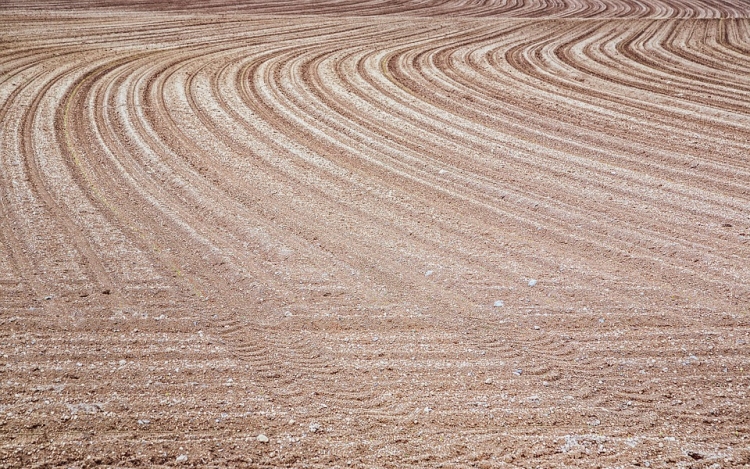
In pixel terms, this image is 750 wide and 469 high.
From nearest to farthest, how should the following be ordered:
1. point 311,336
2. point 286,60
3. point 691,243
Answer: point 311,336 < point 691,243 < point 286,60

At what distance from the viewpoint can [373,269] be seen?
6.40 meters

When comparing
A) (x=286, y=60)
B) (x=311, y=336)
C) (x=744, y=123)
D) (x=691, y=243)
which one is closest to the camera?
(x=311, y=336)

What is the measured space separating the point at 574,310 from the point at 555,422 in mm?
1566

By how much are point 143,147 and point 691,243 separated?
26.9 ft

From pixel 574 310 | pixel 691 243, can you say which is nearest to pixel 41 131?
pixel 574 310

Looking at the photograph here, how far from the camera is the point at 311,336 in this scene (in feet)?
17.7

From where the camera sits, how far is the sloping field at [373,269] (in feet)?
14.4

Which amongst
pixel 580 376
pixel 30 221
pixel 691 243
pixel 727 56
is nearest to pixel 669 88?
pixel 727 56

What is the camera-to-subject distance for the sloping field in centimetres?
439

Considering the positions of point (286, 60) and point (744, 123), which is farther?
point (286, 60)

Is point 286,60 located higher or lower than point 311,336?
higher

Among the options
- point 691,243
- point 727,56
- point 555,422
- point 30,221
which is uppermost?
point 727,56

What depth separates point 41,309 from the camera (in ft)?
18.3

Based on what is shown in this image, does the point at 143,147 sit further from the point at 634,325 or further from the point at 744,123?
the point at 744,123
